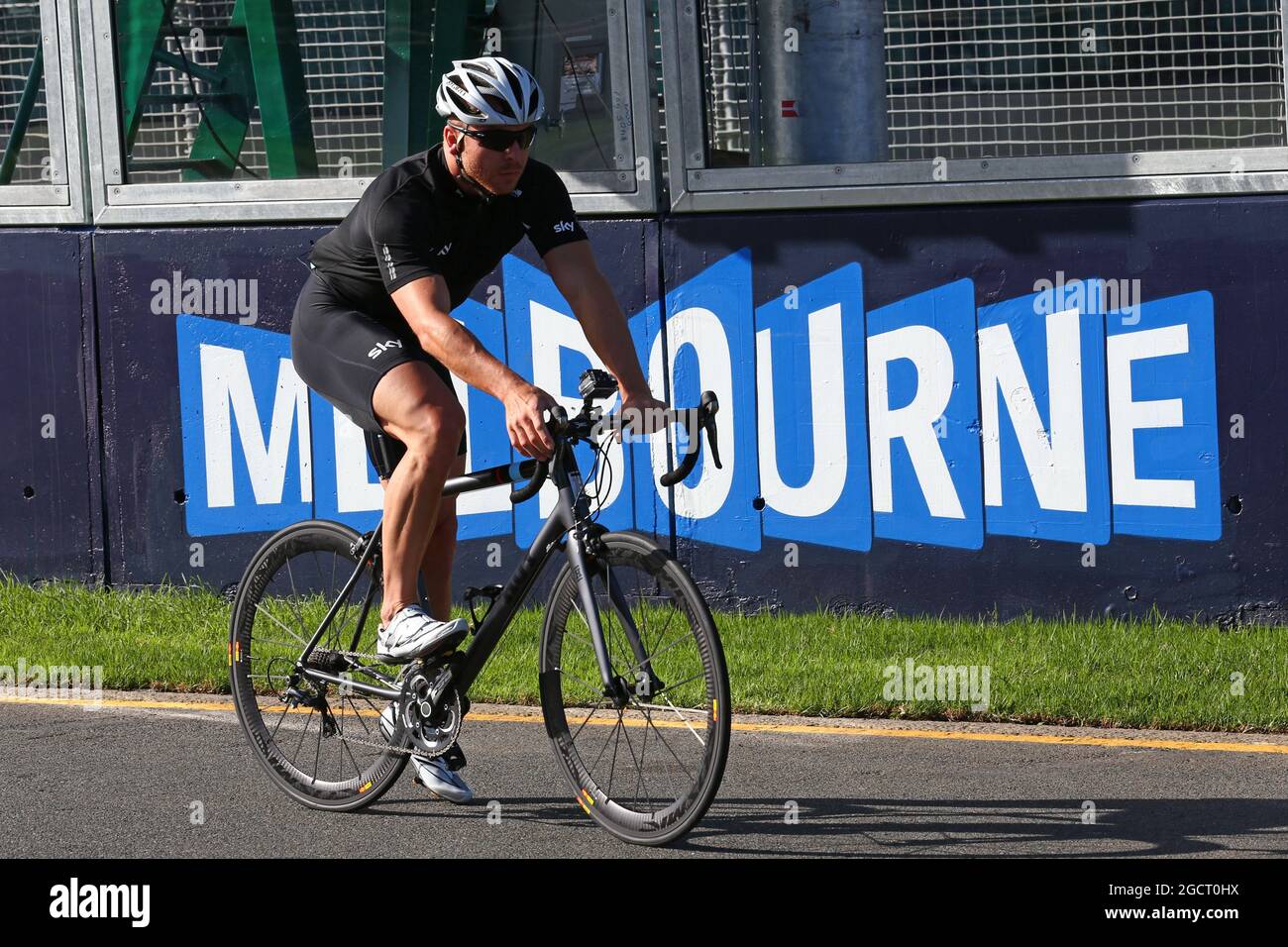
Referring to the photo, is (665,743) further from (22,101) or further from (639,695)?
(22,101)

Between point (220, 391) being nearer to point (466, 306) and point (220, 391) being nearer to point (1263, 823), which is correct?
point (466, 306)

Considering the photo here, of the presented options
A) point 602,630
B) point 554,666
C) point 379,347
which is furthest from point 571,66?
point 602,630

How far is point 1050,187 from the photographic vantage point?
7.98 meters

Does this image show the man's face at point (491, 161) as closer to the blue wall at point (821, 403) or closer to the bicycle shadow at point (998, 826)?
the bicycle shadow at point (998, 826)

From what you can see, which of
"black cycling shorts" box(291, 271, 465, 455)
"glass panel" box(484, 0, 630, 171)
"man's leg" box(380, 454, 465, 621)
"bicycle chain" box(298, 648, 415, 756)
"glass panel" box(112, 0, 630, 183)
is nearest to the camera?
"black cycling shorts" box(291, 271, 465, 455)

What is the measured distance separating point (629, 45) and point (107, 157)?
108 inches

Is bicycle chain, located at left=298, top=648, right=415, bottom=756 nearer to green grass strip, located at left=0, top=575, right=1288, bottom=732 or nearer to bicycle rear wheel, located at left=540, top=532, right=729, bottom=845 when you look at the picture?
bicycle rear wheel, located at left=540, top=532, right=729, bottom=845

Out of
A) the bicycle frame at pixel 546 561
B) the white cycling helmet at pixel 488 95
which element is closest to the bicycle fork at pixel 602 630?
the bicycle frame at pixel 546 561

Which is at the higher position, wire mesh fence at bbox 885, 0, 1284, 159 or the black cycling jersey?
wire mesh fence at bbox 885, 0, 1284, 159

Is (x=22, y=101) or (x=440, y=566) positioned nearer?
(x=440, y=566)

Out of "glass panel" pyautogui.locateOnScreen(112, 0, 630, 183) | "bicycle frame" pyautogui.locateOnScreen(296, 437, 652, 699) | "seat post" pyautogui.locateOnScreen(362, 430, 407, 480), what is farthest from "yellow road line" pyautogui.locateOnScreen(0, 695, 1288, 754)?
"glass panel" pyautogui.locateOnScreen(112, 0, 630, 183)

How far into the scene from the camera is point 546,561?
5.04 m

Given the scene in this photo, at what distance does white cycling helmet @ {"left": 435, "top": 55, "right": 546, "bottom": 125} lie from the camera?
4941mm

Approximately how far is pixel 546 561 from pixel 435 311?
77 centimetres
